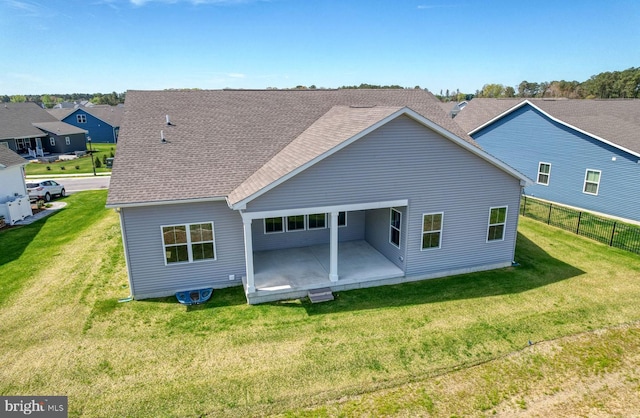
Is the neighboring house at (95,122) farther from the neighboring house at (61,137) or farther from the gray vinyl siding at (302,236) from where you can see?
the gray vinyl siding at (302,236)

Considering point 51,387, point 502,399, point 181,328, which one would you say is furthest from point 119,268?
point 502,399

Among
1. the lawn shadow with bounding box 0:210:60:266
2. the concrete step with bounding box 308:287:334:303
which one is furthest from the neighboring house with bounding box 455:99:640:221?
the lawn shadow with bounding box 0:210:60:266

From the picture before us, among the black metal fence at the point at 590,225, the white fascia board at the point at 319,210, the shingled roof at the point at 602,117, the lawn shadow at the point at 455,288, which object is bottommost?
the lawn shadow at the point at 455,288

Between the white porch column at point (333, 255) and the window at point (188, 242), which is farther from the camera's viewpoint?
the white porch column at point (333, 255)

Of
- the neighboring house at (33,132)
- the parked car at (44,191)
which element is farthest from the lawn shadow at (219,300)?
the neighboring house at (33,132)

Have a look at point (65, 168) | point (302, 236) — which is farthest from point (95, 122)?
point (302, 236)

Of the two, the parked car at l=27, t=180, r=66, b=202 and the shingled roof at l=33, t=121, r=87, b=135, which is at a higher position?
the shingled roof at l=33, t=121, r=87, b=135

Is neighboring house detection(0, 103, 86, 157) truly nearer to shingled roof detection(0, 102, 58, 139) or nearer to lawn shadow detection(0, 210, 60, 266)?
shingled roof detection(0, 102, 58, 139)
